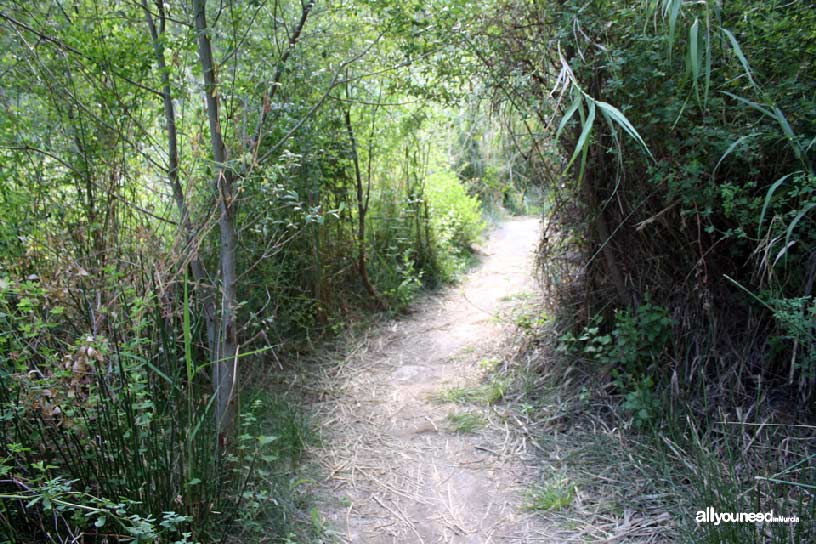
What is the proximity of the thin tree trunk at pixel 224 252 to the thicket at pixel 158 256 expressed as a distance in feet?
0.04

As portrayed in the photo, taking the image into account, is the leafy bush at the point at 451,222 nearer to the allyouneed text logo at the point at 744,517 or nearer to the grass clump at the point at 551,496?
the grass clump at the point at 551,496

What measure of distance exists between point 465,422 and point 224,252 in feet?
5.50

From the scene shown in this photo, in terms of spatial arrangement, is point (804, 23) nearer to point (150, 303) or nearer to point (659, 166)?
point (659, 166)

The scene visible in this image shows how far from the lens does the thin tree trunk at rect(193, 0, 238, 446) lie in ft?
7.69

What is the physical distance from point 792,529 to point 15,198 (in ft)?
11.0

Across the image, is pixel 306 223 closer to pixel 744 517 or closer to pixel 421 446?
pixel 421 446

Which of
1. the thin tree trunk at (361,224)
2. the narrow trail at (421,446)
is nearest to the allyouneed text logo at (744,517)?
the narrow trail at (421,446)

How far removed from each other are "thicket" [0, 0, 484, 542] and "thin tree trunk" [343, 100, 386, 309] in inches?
2.4

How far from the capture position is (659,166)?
2.57m

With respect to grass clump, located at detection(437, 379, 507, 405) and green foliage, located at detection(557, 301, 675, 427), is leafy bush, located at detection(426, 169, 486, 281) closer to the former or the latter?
grass clump, located at detection(437, 379, 507, 405)

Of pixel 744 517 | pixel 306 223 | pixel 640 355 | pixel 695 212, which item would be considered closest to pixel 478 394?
pixel 640 355

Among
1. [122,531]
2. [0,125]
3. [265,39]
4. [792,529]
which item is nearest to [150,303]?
[122,531]

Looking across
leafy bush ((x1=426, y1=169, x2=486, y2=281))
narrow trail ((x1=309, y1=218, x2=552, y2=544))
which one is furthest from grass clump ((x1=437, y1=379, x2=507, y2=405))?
leafy bush ((x1=426, y1=169, x2=486, y2=281))

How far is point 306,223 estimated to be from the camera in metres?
2.95
